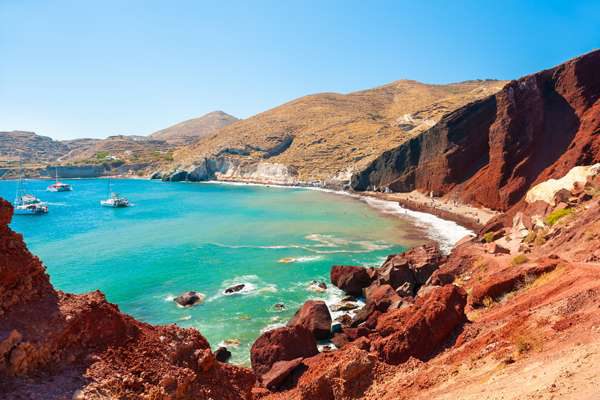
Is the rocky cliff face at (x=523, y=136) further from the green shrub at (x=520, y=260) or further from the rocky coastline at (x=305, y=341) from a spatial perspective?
the rocky coastline at (x=305, y=341)

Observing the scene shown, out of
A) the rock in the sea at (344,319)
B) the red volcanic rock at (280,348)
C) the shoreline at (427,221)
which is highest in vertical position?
the shoreline at (427,221)

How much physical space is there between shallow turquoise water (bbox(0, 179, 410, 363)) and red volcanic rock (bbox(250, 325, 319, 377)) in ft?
10.6

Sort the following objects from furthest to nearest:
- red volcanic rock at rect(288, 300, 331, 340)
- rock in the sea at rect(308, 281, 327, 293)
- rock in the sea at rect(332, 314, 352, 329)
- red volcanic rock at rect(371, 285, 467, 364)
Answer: rock in the sea at rect(308, 281, 327, 293)
rock in the sea at rect(332, 314, 352, 329)
red volcanic rock at rect(288, 300, 331, 340)
red volcanic rock at rect(371, 285, 467, 364)

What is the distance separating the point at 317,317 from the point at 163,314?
1035 centimetres

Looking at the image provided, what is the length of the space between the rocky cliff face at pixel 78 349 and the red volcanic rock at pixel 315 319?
482 inches

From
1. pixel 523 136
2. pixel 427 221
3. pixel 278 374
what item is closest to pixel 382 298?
pixel 278 374

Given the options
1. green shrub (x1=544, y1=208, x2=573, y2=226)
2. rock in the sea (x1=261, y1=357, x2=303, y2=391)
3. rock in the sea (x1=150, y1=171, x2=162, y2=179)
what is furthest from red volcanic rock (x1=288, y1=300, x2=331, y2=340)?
rock in the sea (x1=150, y1=171, x2=162, y2=179)

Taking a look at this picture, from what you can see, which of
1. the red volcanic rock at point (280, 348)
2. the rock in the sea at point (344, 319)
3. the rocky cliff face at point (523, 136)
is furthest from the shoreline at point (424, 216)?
the red volcanic rock at point (280, 348)

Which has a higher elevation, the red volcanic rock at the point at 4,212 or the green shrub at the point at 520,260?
the red volcanic rock at the point at 4,212

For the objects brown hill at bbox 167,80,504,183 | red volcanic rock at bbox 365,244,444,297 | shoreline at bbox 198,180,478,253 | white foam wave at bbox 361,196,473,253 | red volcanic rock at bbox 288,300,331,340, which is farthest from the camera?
brown hill at bbox 167,80,504,183

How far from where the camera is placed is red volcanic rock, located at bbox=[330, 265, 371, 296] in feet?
90.7

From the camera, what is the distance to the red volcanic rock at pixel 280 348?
16.0 m

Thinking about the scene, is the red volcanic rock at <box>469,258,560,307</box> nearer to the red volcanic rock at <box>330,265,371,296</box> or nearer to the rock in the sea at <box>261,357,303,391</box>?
the rock in the sea at <box>261,357,303,391</box>

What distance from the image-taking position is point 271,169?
12712cm
